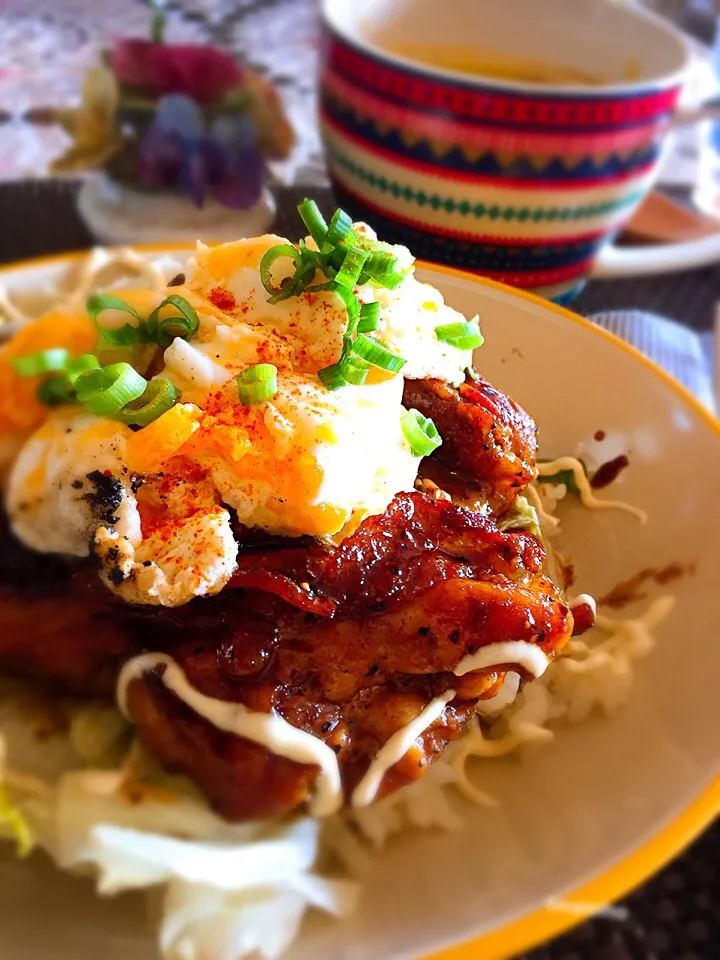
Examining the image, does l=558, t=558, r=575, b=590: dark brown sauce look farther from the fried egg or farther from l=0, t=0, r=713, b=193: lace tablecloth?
l=0, t=0, r=713, b=193: lace tablecloth

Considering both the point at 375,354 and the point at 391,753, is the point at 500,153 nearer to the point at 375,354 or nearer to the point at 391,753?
the point at 375,354

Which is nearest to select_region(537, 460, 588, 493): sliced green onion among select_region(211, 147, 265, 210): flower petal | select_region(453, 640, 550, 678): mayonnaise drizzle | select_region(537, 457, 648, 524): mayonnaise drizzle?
select_region(537, 457, 648, 524): mayonnaise drizzle

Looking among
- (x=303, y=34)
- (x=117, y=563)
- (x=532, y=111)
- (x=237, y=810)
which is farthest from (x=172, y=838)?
(x=303, y=34)

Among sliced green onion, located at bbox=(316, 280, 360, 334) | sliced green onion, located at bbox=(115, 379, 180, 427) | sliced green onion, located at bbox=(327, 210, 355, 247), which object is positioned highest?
sliced green onion, located at bbox=(327, 210, 355, 247)

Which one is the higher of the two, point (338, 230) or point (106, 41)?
point (338, 230)

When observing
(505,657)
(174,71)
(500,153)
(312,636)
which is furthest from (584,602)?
(174,71)

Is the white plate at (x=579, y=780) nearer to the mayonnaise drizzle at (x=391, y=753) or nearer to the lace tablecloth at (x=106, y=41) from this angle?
the mayonnaise drizzle at (x=391, y=753)
